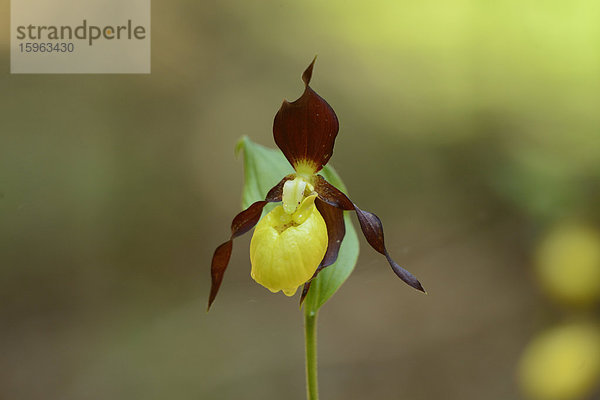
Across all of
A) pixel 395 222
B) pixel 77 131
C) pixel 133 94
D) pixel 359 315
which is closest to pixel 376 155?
pixel 395 222

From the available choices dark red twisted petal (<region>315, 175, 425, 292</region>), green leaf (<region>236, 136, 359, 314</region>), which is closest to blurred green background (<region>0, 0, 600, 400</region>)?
green leaf (<region>236, 136, 359, 314</region>)

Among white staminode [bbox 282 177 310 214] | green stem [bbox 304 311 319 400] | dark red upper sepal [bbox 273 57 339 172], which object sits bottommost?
green stem [bbox 304 311 319 400]

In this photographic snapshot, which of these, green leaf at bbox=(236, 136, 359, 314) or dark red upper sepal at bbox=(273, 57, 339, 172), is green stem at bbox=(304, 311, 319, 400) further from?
dark red upper sepal at bbox=(273, 57, 339, 172)

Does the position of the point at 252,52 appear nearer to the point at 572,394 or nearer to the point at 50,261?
the point at 50,261

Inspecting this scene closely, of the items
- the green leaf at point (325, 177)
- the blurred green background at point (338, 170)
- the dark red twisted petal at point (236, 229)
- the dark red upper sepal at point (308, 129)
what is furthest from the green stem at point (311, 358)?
the blurred green background at point (338, 170)

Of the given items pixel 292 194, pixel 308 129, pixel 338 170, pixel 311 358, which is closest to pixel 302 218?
pixel 292 194
